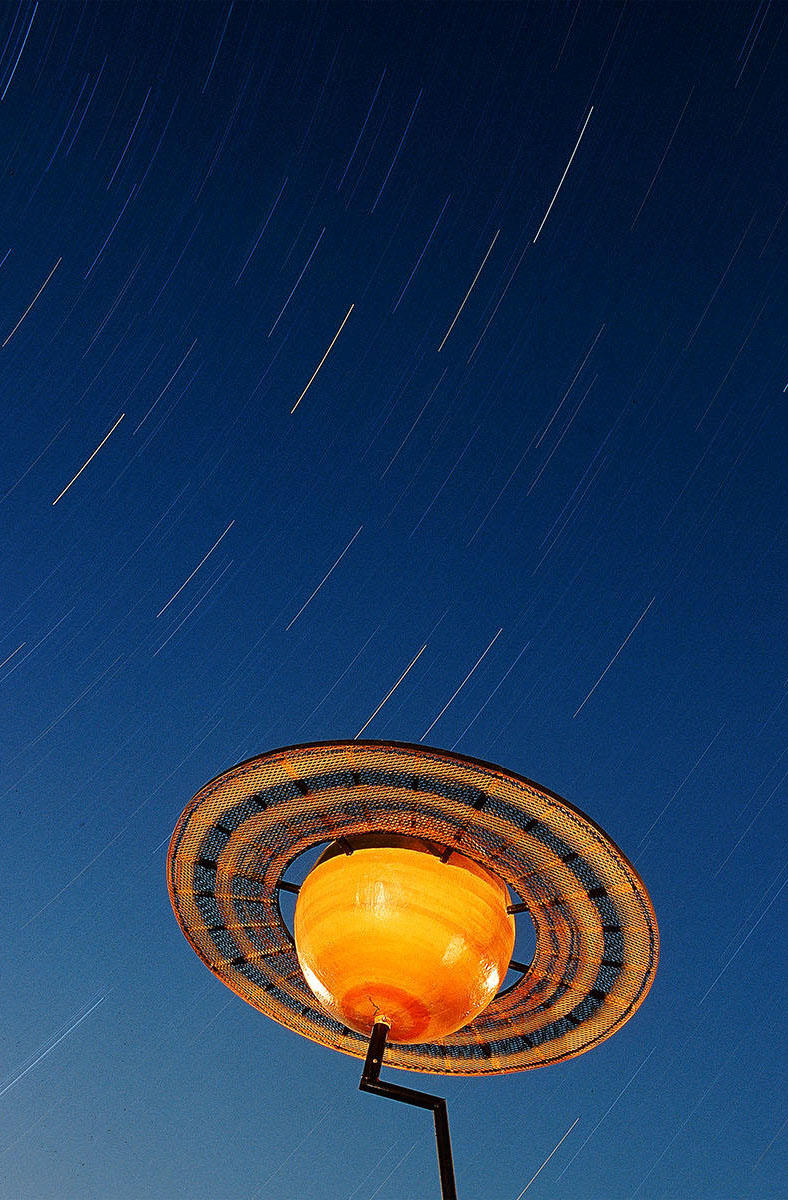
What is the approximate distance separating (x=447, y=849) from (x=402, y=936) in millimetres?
431

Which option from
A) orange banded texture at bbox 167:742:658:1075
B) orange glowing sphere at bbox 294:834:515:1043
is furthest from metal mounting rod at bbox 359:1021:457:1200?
orange banded texture at bbox 167:742:658:1075

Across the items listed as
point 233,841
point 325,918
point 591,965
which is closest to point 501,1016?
point 591,965

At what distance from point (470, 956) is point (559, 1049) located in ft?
3.86

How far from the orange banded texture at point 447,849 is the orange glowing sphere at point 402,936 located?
136 mm

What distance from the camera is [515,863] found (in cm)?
445

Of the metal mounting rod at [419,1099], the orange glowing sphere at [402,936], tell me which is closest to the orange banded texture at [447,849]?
the orange glowing sphere at [402,936]

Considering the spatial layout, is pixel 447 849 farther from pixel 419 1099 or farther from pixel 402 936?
pixel 419 1099

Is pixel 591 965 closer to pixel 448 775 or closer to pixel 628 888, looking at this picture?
pixel 628 888

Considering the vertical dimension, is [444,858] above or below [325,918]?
above

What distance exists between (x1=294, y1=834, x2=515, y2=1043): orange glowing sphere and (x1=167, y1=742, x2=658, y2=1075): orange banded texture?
0.14 meters

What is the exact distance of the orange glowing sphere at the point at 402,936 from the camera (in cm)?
416

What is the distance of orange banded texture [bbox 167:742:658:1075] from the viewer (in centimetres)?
425

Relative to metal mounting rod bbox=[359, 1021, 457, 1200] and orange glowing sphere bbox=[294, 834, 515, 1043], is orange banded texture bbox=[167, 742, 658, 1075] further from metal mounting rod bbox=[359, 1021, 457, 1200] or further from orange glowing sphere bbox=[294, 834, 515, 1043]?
metal mounting rod bbox=[359, 1021, 457, 1200]

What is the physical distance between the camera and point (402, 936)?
4148mm
